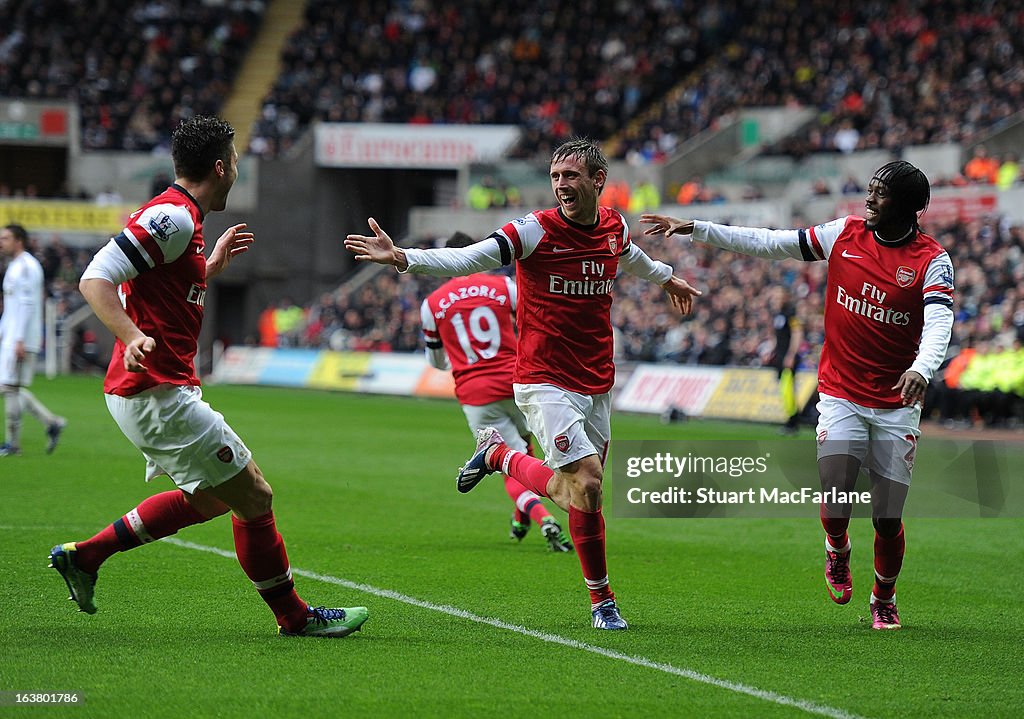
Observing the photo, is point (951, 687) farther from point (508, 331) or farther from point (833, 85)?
point (833, 85)

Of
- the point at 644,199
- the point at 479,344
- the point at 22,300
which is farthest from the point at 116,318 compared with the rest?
the point at 644,199

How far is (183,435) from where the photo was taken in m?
5.98

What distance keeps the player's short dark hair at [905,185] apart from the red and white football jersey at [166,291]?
3.36m

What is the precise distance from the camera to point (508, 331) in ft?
32.9

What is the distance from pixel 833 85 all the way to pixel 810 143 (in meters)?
2.86

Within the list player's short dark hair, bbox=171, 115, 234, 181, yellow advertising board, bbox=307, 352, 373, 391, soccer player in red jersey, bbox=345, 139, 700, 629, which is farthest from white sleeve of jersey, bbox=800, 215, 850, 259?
yellow advertising board, bbox=307, 352, 373, 391

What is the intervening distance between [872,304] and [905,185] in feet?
2.02

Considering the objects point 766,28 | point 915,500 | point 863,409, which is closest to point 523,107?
point 766,28

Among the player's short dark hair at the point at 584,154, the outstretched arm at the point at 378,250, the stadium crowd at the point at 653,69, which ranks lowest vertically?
the outstretched arm at the point at 378,250

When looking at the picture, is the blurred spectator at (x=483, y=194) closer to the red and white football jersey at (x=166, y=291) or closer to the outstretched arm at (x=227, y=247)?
the outstretched arm at (x=227, y=247)

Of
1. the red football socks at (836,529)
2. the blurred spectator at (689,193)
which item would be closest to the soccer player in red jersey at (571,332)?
the red football socks at (836,529)

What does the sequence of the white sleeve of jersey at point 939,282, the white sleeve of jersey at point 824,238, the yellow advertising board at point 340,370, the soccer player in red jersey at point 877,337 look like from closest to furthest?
1. the white sleeve of jersey at point 939,282
2. the soccer player in red jersey at point 877,337
3. the white sleeve of jersey at point 824,238
4. the yellow advertising board at point 340,370

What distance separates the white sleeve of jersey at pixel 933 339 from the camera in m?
6.36

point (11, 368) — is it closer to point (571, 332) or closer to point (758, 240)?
point (571, 332)
